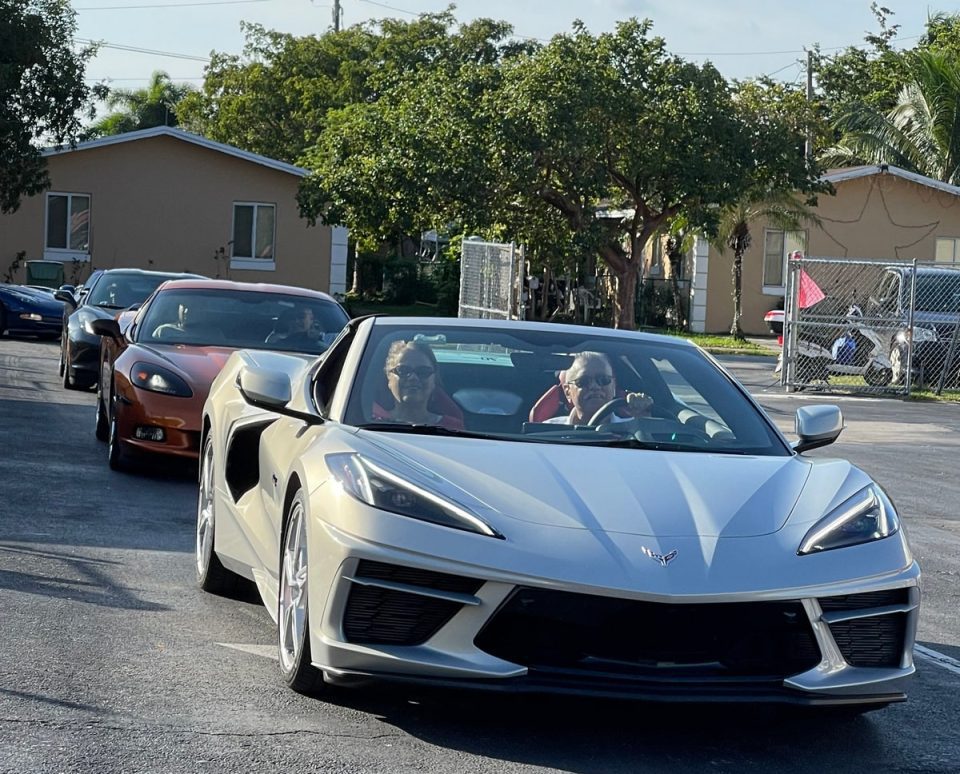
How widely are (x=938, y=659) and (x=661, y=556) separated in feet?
7.47

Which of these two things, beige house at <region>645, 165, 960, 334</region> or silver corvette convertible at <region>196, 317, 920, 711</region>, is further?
beige house at <region>645, 165, 960, 334</region>

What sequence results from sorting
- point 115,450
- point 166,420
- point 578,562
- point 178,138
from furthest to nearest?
point 178,138 → point 115,450 → point 166,420 → point 578,562

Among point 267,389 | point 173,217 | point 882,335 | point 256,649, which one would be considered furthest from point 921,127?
point 256,649

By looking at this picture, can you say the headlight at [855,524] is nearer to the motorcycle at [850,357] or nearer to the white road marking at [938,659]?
the white road marking at [938,659]

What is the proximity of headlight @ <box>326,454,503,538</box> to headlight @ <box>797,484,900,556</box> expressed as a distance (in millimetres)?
997

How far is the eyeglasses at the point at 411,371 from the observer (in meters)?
5.85

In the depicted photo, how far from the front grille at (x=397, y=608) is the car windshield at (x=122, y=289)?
41.1 ft

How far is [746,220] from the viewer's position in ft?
120

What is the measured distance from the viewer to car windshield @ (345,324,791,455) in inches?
222

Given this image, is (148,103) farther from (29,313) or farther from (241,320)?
(241,320)

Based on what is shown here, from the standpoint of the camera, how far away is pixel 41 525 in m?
8.45

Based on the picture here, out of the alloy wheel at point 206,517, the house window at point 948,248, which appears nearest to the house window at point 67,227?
the house window at point 948,248

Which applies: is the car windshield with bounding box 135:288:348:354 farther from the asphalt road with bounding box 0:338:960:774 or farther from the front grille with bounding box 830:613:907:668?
the front grille with bounding box 830:613:907:668

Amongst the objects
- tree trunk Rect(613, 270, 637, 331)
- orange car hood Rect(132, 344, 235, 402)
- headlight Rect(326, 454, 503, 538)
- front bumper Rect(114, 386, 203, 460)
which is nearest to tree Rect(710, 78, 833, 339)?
tree trunk Rect(613, 270, 637, 331)
